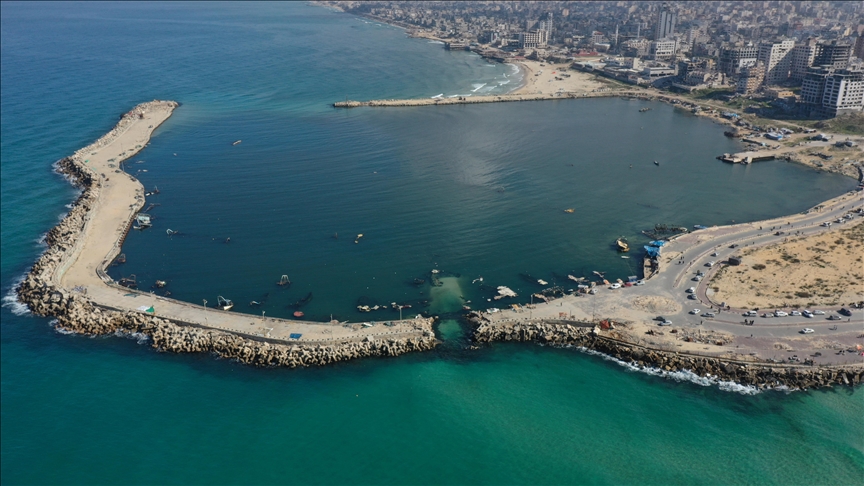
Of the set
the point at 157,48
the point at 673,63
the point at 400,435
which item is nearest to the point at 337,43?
the point at 157,48

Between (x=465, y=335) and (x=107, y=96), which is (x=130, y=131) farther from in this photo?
(x=465, y=335)

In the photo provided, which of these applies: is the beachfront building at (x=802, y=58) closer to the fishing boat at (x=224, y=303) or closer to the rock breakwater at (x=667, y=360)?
the rock breakwater at (x=667, y=360)

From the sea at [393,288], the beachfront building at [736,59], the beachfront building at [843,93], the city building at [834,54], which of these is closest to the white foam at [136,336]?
the sea at [393,288]

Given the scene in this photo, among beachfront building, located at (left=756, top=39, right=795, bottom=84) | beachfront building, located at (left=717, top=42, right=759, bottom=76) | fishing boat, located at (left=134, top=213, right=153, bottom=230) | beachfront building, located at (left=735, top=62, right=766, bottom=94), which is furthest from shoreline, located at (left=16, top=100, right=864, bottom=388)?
beachfront building, located at (left=717, top=42, right=759, bottom=76)

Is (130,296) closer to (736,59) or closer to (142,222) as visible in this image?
(142,222)

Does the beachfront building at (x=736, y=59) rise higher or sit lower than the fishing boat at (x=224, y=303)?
higher

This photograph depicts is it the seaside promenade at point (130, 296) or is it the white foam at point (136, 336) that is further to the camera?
the white foam at point (136, 336)
